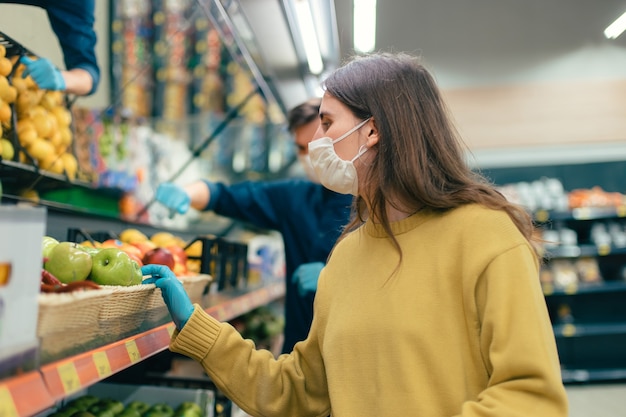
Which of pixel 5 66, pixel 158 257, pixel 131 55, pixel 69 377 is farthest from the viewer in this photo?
pixel 131 55

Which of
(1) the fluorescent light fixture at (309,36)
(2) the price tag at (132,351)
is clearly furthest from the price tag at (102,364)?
(1) the fluorescent light fixture at (309,36)

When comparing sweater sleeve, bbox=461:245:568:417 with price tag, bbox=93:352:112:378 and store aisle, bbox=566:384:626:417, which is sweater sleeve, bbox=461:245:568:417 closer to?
price tag, bbox=93:352:112:378

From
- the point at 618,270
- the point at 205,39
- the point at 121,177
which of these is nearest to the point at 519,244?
the point at 121,177

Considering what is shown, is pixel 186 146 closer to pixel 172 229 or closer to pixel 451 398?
pixel 172 229

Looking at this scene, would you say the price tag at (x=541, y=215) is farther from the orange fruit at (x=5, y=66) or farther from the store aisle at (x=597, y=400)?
the orange fruit at (x=5, y=66)

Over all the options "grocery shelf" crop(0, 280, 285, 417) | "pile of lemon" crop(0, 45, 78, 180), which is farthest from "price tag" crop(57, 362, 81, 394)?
"pile of lemon" crop(0, 45, 78, 180)

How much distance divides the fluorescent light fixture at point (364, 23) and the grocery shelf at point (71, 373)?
243 centimetres

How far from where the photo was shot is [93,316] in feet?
3.40

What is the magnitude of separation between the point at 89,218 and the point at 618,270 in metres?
6.49

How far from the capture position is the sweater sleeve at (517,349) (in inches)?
40.0

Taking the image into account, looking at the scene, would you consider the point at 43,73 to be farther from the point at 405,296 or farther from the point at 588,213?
the point at 588,213

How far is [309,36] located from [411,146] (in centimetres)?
244

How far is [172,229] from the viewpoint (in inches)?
120

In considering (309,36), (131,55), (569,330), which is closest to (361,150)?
(131,55)
